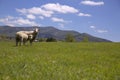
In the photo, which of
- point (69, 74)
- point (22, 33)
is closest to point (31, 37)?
point (22, 33)

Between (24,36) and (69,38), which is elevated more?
(24,36)

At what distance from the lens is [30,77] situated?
980cm

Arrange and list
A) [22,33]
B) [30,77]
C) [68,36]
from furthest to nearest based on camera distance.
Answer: [68,36], [22,33], [30,77]

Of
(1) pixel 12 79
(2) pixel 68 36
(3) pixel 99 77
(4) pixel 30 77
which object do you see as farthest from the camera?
(2) pixel 68 36

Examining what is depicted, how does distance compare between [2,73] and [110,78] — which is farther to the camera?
[110,78]

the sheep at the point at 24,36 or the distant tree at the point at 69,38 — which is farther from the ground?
the sheep at the point at 24,36

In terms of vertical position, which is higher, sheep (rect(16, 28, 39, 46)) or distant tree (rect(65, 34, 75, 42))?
sheep (rect(16, 28, 39, 46))

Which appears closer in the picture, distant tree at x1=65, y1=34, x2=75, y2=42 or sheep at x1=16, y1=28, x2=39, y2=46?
sheep at x1=16, y1=28, x2=39, y2=46

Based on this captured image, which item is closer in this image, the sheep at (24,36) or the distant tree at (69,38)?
the sheep at (24,36)

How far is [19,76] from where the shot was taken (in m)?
9.74

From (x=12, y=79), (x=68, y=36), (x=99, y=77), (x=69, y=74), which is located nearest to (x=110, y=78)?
(x=99, y=77)

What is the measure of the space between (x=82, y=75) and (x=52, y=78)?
1695 mm

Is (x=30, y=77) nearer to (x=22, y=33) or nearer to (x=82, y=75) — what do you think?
(x=82, y=75)

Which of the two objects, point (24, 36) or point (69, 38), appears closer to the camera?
point (24, 36)
